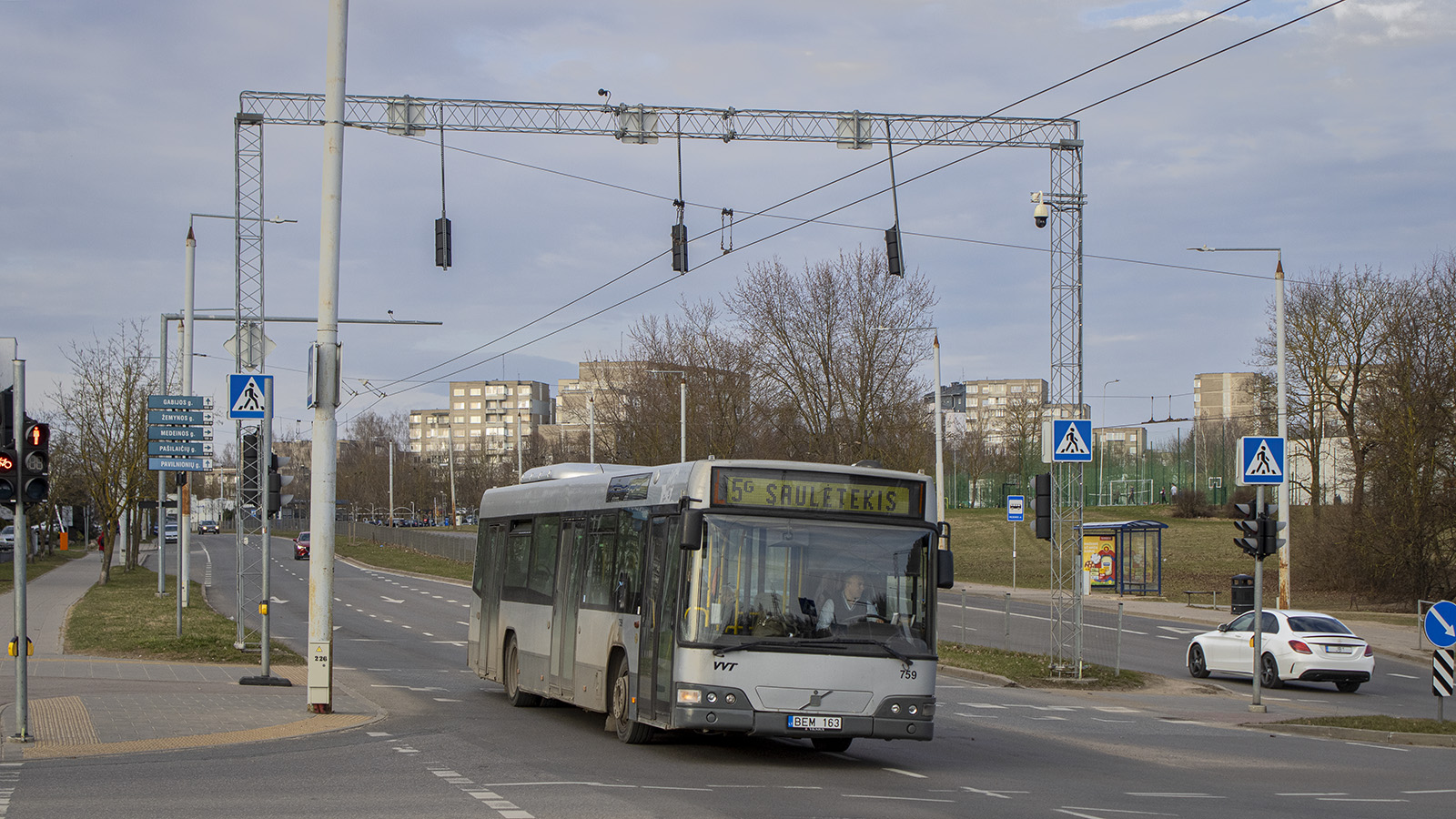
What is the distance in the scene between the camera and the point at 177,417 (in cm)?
2530

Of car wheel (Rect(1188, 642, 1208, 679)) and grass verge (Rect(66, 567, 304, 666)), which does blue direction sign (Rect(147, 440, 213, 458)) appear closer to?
grass verge (Rect(66, 567, 304, 666))

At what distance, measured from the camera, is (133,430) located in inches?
1794

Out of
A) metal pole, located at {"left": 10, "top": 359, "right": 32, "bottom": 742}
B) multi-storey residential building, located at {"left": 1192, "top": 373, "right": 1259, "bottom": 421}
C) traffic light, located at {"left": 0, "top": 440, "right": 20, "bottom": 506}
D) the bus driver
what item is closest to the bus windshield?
the bus driver

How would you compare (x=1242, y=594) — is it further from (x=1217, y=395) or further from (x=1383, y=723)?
(x=1217, y=395)

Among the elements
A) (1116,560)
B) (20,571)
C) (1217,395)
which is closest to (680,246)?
(20,571)

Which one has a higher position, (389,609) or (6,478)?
(6,478)

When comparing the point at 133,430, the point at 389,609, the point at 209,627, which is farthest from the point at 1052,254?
the point at 133,430

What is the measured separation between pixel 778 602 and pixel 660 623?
3.98 feet

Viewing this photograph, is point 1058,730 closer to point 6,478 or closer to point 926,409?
point 6,478

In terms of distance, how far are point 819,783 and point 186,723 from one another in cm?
736

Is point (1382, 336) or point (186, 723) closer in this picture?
point (186, 723)

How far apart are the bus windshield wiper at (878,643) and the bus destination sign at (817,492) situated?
1225 mm

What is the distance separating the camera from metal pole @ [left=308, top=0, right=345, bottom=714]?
15484mm

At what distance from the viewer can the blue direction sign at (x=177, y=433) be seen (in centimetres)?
2511
